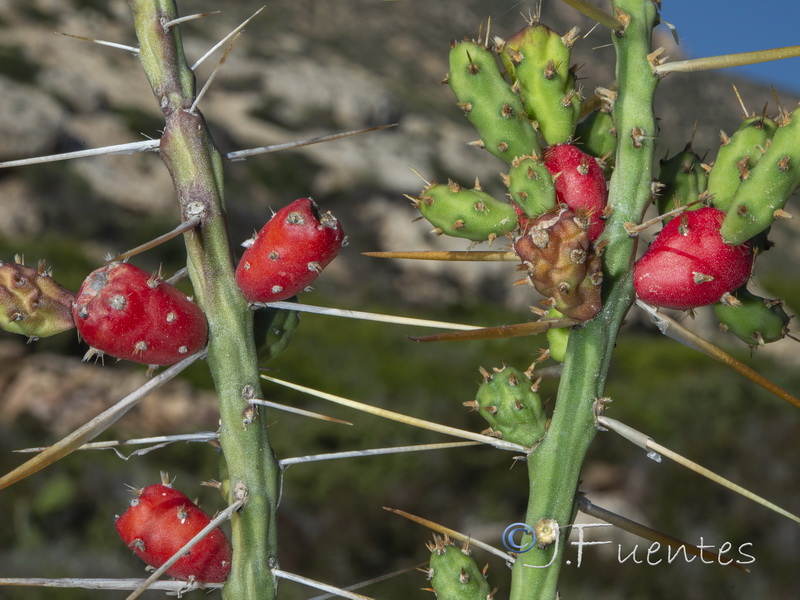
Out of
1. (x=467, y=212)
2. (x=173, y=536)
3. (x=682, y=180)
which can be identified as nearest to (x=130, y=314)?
(x=173, y=536)

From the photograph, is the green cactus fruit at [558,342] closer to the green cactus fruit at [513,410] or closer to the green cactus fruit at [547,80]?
the green cactus fruit at [513,410]

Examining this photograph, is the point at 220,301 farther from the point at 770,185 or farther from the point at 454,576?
the point at 770,185

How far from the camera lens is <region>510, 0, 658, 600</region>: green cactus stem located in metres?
1.24

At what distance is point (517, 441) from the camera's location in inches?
54.8

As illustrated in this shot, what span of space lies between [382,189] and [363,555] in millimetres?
18241

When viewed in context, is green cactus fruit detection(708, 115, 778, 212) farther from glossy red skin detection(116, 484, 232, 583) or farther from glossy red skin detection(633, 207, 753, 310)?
glossy red skin detection(116, 484, 232, 583)

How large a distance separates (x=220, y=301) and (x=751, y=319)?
893 millimetres

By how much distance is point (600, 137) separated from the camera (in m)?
1.42

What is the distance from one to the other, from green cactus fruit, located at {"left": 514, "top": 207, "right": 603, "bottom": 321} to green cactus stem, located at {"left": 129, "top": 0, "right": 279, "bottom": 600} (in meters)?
0.46

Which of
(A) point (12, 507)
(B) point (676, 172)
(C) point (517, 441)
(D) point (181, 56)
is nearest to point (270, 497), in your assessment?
(C) point (517, 441)

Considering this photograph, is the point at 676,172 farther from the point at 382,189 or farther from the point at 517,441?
the point at 382,189

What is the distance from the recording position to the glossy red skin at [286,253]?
122cm

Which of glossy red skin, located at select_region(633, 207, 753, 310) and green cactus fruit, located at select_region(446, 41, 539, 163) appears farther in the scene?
green cactus fruit, located at select_region(446, 41, 539, 163)

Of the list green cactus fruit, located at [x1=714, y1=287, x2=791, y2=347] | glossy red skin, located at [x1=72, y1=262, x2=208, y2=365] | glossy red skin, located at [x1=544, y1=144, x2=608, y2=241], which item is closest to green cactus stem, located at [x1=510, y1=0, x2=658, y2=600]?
glossy red skin, located at [x1=544, y1=144, x2=608, y2=241]
